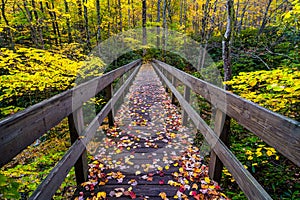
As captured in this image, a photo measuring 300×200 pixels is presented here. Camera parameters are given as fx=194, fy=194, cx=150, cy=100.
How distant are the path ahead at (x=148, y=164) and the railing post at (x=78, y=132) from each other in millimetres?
121

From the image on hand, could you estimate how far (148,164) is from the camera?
9.56ft

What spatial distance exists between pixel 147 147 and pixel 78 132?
159 cm

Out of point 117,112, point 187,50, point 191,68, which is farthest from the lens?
point 187,50

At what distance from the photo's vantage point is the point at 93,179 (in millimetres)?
2516

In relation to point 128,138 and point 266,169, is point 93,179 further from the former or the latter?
point 266,169

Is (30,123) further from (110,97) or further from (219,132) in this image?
(110,97)

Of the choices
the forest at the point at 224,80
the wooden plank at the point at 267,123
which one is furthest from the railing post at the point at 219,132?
the forest at the point at 224,80

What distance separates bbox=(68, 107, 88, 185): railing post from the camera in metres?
2.06

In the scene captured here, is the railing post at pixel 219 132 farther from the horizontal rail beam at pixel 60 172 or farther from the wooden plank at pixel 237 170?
the horizontal rail beam at pixel 60 172

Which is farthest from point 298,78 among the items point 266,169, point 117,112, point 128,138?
point 117,112

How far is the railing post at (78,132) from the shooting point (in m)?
2.06

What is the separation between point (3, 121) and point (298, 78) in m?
3.08

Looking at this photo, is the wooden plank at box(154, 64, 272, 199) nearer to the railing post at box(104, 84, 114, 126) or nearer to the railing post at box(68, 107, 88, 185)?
the railing post at box(68, 107, 88, 185)

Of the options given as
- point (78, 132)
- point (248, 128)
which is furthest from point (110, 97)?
point (248, 128)
